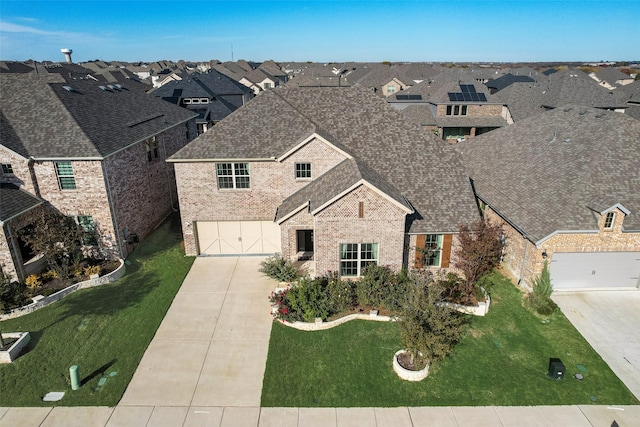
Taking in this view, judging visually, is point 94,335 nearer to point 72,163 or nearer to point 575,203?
point 72,163

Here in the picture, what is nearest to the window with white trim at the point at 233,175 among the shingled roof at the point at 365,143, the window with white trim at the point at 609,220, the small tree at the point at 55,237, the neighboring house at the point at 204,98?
the shingled roof at the point at 365,143

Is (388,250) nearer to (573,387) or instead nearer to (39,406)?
(573,387)

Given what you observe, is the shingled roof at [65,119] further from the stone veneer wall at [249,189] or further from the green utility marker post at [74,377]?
the green utility marker post at [74,377]

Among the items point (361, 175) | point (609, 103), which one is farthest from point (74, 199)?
point (609, 103)

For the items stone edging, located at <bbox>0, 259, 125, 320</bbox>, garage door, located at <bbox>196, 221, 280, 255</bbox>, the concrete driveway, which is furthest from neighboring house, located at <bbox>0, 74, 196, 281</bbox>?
the concrete driveway

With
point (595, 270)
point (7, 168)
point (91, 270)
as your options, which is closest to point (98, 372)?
point (91, 270)

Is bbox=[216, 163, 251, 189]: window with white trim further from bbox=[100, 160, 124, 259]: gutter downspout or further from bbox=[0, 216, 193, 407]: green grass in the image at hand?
bbox=[100, 160, 124, 259]: gutter downspout

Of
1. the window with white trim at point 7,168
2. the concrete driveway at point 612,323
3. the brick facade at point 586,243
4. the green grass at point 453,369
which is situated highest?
the window with white trim at point 7,168
